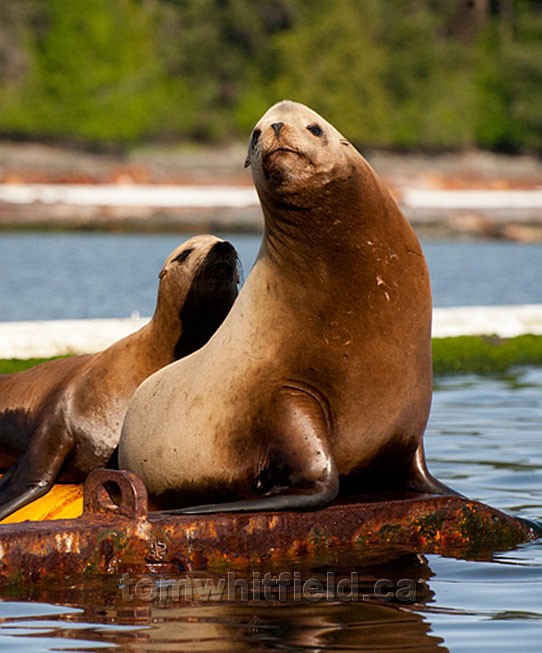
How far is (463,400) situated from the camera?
11898 mm

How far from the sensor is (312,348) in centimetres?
578

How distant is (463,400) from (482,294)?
42.0ft

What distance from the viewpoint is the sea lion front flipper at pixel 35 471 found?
6469mm

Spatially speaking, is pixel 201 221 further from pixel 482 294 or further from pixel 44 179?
pixel 482 294

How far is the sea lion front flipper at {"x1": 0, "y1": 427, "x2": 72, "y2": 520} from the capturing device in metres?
6.47

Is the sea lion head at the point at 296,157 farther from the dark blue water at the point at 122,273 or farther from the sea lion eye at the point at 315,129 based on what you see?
the dark blue water at the point at 122,273

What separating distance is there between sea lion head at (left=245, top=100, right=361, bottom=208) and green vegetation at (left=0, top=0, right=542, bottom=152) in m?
52.4

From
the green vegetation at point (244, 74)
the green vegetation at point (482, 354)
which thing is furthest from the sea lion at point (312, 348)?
the green vegetation at point (244, 74)

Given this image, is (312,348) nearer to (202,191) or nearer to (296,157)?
(296,157)

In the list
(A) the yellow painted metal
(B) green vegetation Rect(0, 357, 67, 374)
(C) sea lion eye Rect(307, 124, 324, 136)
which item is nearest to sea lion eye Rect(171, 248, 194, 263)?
(A) the yellow painted metal

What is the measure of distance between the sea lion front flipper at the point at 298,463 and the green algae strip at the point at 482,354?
787 cm

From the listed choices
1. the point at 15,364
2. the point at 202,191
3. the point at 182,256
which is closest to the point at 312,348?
the point at 182,256

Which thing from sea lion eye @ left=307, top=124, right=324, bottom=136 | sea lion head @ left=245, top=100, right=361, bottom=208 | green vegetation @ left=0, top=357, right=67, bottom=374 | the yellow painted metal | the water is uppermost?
green vegetation @ left=0, top=357, right=67, bottom=374

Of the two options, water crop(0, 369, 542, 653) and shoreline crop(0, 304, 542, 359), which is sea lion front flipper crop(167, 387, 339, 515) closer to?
water crop(0, 369, 542, 653)
